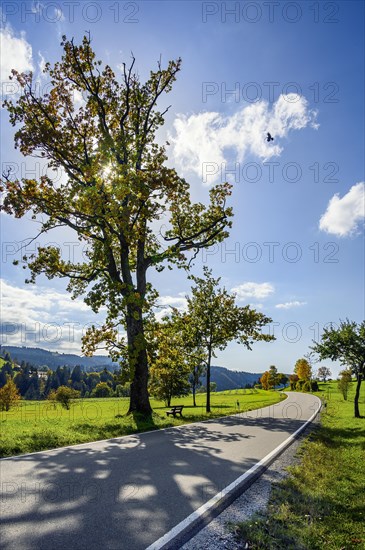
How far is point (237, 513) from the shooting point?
5070 mm

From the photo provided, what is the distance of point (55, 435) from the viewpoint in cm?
1066

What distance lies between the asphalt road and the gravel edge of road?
0.40 meters

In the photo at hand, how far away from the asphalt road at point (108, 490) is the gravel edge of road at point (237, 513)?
0.40 meters

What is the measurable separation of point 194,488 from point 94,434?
6.88 m

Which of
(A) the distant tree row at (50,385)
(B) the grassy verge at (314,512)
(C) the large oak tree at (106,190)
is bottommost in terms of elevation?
(A) the distant tree row at (50,385)

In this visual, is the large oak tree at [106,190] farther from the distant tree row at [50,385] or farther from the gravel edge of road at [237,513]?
the distant tree row at [50,385]

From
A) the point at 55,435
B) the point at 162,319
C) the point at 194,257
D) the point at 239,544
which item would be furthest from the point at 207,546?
the point at 194,257

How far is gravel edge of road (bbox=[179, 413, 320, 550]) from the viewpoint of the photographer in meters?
4.08

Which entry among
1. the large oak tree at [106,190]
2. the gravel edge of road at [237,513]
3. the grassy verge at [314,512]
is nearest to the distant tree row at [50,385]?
the large oak tree at [106,190]

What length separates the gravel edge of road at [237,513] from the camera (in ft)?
13.4

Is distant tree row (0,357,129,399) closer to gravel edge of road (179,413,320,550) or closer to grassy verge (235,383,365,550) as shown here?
grassy verge (235,383,365,550)

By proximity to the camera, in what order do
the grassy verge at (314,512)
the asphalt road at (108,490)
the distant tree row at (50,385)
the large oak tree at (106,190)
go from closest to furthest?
the asphalt road at (108,490) < the grassy verge at (314,512) < the large oak tree at (106,190) < the distant tree row at (50,385)

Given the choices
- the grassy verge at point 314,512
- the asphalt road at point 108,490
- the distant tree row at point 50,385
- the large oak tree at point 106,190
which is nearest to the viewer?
the asphalt road at point 108,490

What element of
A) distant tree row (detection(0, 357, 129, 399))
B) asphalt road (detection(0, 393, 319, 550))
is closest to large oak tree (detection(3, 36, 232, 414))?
asphalt road (detection(0, 393, 319, 550))
